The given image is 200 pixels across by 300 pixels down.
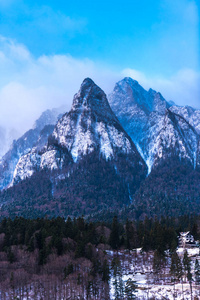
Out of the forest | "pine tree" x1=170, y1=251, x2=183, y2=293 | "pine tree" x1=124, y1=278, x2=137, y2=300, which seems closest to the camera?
"pine tree" x1=124, y1=278, x2=137, y2=300

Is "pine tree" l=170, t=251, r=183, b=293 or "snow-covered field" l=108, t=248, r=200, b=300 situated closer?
"snow-covered field" l=108, t=248, r=200, b=300

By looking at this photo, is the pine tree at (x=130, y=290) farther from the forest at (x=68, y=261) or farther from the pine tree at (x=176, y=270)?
the pine tree at (x=176, y=270)

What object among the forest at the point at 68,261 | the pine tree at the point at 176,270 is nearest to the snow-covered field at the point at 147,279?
the forest at the point at 68,261

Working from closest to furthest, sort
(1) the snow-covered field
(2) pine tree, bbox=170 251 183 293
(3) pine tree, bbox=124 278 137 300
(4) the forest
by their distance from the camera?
(3) pine tree, bbox=124 278 137 300 < (1) the snow-covered field < (4) the forest < (2) pine tree, bbox=170 251 183 293

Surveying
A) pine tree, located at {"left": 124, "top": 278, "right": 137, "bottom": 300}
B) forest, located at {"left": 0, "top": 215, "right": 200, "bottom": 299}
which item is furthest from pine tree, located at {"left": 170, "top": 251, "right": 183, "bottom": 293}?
pine tree, located at {"left": 124, "top": 278, "right": 137, "bottom": 300}

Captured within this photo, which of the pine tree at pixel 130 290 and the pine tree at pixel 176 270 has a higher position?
the pine tree at pixel 176 270

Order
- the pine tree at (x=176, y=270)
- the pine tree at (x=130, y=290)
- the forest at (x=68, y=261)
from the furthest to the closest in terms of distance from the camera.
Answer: the pine tree at (x=176, y=270) < the forest at (x=68, y=261) < the pine tree at (x=130, y=290)

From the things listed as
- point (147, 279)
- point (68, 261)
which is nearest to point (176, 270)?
point (147, 279)

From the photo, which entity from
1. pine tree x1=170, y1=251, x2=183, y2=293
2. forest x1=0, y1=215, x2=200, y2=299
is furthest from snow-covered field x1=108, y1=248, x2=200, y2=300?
pine tree x1=170, y1=251, x2=183, y2=293

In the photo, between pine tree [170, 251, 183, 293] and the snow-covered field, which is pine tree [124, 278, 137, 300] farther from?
pine tree [170, 251, 183, 293]

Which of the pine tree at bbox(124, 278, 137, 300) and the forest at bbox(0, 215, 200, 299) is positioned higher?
the forest at bbox(0, 215, 200, 299)

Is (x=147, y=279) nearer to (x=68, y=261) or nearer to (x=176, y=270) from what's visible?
(x=176, y=270)

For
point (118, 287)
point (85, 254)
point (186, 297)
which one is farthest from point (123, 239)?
point (186, 297)

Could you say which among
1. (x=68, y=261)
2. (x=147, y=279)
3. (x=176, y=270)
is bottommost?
(x=147, y=279)
